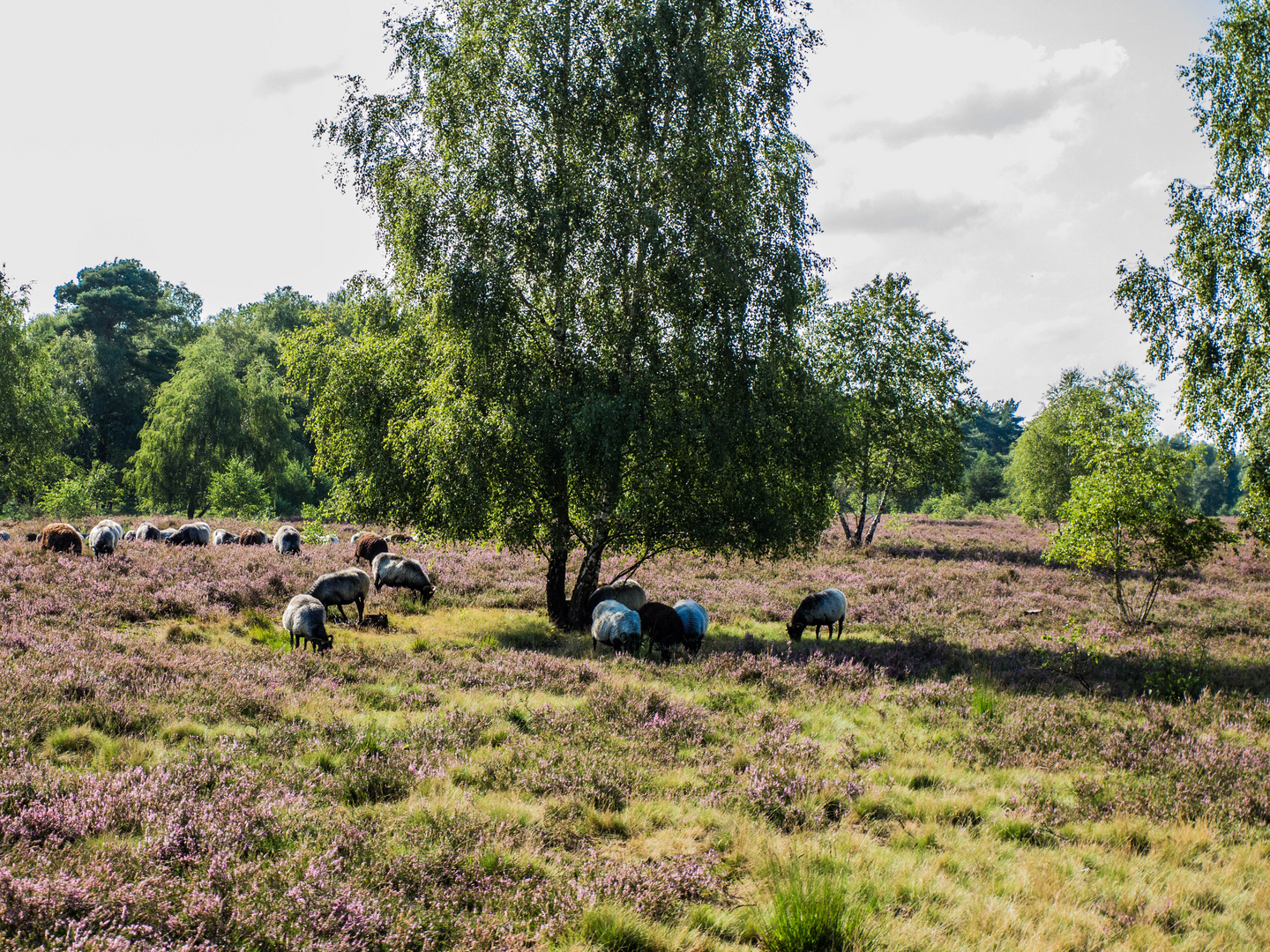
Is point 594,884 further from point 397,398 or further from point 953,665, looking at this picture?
point 397,398

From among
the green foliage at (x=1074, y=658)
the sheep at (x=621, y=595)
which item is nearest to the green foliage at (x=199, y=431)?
the sheep at (x=621, y=595)

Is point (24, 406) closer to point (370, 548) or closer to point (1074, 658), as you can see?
point (370, 548)

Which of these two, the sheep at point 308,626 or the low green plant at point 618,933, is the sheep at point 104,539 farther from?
the low green plant at point 618,933

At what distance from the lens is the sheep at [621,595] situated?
691 inches

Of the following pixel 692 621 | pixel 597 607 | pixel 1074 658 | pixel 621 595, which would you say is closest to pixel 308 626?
pixel 597 607

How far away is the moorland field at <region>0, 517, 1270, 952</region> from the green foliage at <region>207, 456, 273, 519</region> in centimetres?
3305

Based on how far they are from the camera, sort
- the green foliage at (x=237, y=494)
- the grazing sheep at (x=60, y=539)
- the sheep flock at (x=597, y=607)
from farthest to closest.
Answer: the green foliage at (x=237, y=494), the grazing sheep at (x=60, y=539), the sheep flock at (x=597, y=607)

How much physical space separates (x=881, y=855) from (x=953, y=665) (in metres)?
8.93

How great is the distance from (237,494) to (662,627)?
4058 centimetres

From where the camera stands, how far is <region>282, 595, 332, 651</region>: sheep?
1358 centimetres

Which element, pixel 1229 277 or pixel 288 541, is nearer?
pixel 1229 277

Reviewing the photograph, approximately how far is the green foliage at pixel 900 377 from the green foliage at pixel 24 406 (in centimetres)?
4357

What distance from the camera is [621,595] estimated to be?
17703 mm

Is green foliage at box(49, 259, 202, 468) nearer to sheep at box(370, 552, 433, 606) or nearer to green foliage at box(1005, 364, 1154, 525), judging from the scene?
sheep at box(370, 552, 433, 606)
